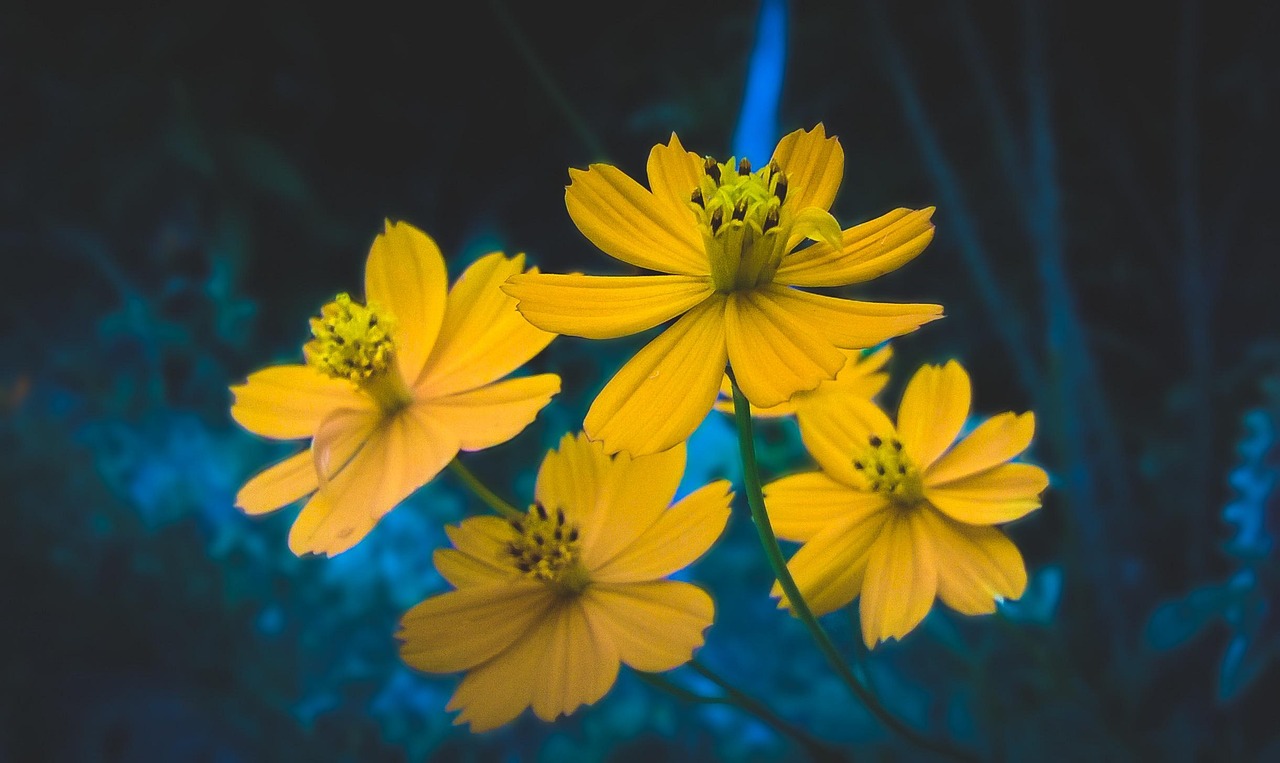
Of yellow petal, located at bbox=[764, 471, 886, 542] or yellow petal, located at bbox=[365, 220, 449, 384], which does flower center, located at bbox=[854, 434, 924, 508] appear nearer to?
yellow petal, located at bbox=[764, 471, 886, 542]

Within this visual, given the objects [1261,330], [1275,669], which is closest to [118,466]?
[1275,669]

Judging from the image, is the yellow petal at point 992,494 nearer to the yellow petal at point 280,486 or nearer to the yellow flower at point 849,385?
the yellow flower at point 849,385

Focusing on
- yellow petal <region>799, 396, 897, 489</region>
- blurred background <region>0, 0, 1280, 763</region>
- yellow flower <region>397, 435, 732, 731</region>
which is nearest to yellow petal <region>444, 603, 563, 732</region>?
yellow flower <region>397, 435, 732, 731</region>

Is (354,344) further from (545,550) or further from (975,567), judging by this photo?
(975,567)

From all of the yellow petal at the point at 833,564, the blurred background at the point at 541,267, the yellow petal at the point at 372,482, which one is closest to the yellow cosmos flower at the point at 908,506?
the yellow petal at the point at 833,564

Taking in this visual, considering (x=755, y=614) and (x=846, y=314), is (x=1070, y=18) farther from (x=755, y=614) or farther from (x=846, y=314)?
(x=846, y=314)

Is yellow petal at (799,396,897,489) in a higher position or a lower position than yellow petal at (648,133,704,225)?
lower

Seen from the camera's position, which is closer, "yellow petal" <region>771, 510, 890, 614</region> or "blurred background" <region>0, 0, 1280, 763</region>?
"yellow petal" <region>771, 510, 890, 614</region>
